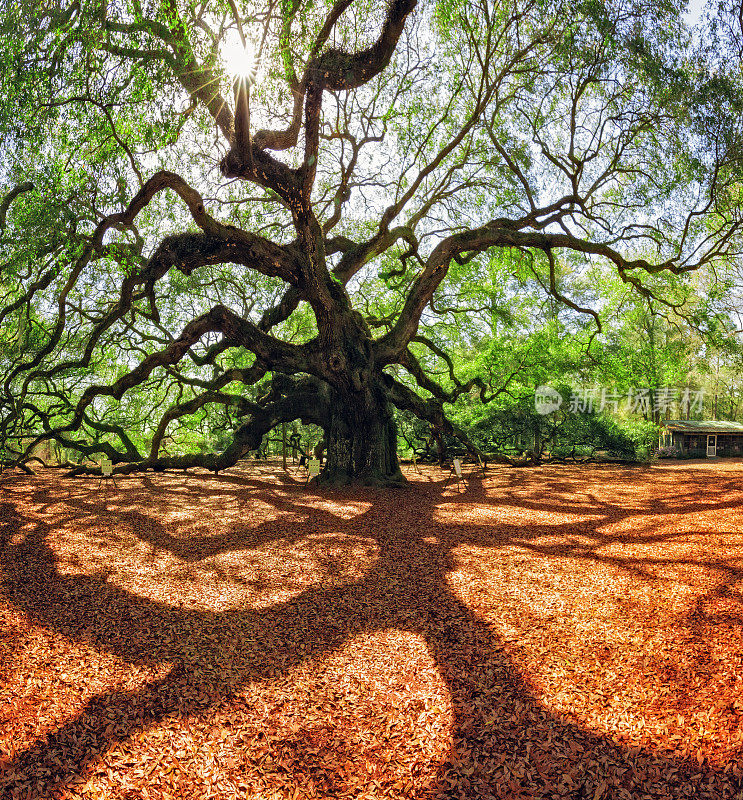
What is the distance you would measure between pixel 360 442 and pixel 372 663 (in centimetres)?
711

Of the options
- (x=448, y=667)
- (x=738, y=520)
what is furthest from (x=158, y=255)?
(x=738, y=520)

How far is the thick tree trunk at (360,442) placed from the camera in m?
9.55

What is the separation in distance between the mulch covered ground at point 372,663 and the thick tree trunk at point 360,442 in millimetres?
4042

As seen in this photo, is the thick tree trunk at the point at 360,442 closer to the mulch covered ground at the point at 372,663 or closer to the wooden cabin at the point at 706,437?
the mulch covered ground at the point at 372,663

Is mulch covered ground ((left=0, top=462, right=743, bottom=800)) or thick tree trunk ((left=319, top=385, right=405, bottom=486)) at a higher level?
thick tree trunk ((left=319, top=385, right=405, bottom=486))

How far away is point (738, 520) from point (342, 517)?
4554mm

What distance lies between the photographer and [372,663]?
2629 mm

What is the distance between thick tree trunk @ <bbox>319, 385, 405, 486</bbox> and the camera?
31.3 ft

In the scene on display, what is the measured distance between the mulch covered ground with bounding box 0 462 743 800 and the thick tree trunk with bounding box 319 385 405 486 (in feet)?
13.3

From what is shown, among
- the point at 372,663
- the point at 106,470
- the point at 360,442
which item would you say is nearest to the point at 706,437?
the point at 360,442

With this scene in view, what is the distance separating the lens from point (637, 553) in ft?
14.9

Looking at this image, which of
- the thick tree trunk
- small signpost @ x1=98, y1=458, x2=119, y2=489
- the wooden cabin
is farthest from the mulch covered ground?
the wooden cabin

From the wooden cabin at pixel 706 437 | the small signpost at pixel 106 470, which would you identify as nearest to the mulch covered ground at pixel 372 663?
the small signpost at pixel 106 470

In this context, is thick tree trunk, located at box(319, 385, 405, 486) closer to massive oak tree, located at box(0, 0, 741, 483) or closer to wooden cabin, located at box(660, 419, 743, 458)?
massive oak tree, located at box(0, 0, 741, 483)
